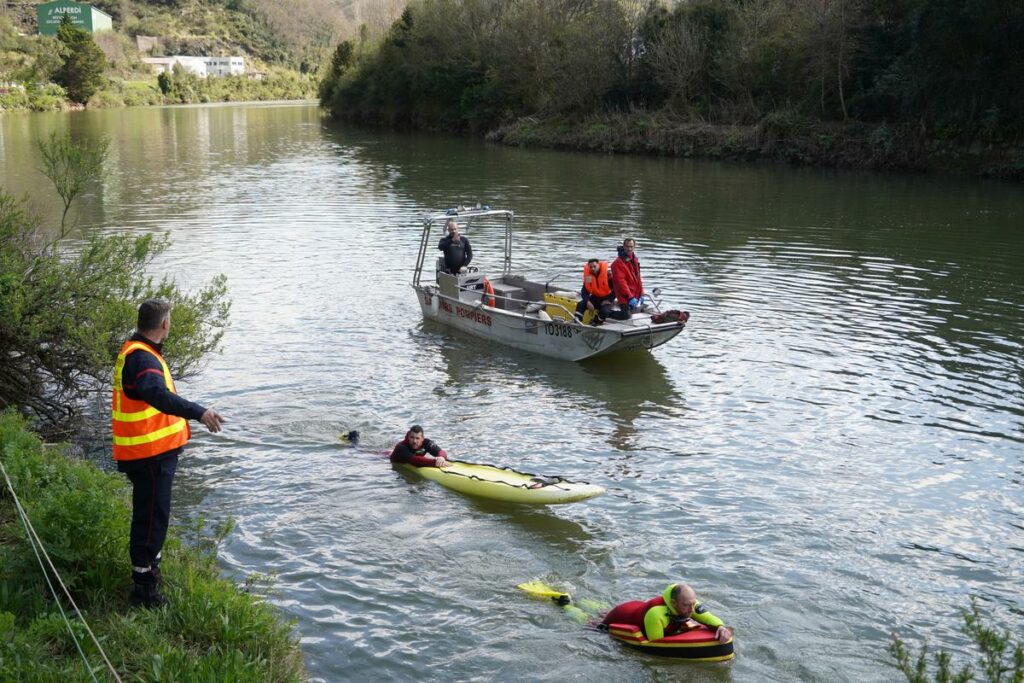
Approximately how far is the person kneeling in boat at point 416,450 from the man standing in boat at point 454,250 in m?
7.71

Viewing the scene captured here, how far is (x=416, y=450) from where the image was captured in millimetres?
12766

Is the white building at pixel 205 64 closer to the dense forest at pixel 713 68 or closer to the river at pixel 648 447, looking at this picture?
the dense forest at pixel 713 68

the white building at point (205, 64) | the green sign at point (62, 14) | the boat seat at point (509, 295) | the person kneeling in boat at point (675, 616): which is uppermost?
the green sign at point (62, 14)

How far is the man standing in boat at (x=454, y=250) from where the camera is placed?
65.4 ft

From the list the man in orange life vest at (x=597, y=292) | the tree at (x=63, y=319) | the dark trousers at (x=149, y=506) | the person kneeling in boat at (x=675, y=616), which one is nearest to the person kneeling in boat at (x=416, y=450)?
the tree at (x=63, y=319)

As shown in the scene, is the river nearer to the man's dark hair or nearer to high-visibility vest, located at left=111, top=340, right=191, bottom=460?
high-visibility vest, located at left=111, top=340, right=191, bottom=460

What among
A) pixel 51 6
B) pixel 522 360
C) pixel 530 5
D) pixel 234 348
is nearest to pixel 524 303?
pixel 522 360

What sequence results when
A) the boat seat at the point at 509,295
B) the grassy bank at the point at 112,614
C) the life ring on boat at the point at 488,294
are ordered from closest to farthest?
the grassy bank at the point at 112,614, the life ring on boat at the point at 488,294, the boat seat at the point at 509,295

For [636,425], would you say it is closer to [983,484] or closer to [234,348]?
[983,484]

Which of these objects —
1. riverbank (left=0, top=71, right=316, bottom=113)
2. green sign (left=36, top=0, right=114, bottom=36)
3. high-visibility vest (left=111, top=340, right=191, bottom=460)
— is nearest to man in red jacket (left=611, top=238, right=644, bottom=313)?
high-visibility vest (left=111, top=340, right=191, bottom=460)

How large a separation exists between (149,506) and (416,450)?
5774 mm

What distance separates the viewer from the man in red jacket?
1731 cm

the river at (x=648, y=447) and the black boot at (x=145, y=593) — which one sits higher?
the black boot at (x=145, y=593)

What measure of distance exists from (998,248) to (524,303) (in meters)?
15.5
